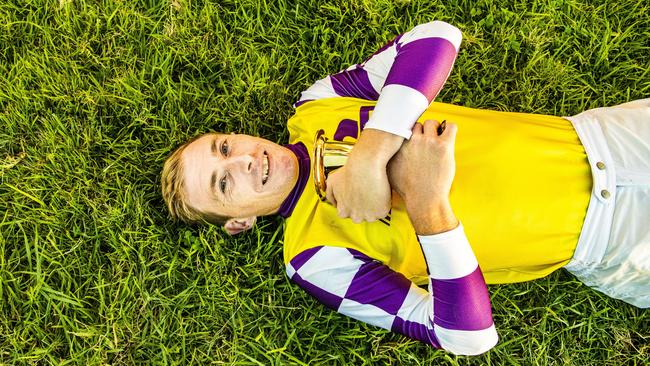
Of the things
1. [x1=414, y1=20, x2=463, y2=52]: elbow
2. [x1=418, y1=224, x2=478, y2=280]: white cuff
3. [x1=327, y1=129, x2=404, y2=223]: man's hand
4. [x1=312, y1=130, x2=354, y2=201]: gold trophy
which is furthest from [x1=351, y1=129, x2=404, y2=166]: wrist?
[x1=414, y1=20, x2=463, y2=52]: elbow

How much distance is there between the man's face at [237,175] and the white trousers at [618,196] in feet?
4.22

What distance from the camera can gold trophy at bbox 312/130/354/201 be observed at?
1983 mm

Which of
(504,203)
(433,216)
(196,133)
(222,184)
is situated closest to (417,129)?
(433,216)

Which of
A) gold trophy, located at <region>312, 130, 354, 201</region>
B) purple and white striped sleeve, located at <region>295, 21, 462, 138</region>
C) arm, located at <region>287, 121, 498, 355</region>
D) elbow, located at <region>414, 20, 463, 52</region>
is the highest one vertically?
elbow, located at <region>414, 20, 463, 52</region>

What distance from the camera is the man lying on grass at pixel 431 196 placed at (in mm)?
1962

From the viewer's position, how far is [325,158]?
2.08 meters

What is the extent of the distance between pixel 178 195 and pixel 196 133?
545mm

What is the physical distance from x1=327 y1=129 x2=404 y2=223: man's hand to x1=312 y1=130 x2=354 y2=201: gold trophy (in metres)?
0.06

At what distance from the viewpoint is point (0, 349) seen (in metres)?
2.74

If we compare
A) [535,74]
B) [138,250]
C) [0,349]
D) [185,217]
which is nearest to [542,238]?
[535,74]

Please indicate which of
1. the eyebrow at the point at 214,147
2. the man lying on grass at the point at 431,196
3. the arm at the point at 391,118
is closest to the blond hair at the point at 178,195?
the man lying on grass at the point at 431,196

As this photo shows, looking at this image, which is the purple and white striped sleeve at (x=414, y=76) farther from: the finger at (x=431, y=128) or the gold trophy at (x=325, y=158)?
the gold trophy at (x=325, y=158)

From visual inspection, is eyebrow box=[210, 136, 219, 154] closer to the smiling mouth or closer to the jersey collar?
the smiling mouth

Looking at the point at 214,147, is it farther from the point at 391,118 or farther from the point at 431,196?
the point at 431,196
